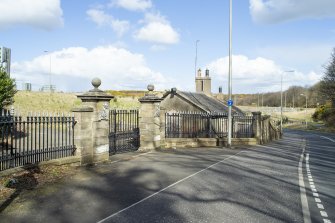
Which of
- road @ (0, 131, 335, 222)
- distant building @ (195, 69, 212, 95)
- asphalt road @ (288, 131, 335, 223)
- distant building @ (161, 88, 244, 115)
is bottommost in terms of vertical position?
asphalt road @ (288, 131, 335, 223)

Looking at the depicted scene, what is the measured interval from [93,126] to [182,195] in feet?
15.6

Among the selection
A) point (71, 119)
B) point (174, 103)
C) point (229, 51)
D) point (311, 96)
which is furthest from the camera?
point (311, 96)

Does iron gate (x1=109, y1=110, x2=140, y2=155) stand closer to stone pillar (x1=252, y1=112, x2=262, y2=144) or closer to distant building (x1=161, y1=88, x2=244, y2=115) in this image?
stone pillar (x1=252, y1=112, x2=262, y2=144)

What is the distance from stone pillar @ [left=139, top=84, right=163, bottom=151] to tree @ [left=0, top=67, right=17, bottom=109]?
37.3ft

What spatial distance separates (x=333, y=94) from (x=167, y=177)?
5574 centimetres

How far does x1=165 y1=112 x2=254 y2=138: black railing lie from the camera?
18.9m

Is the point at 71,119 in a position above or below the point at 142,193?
above

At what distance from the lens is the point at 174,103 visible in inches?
1153

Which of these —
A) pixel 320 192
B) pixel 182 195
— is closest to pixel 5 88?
pixel 182 195

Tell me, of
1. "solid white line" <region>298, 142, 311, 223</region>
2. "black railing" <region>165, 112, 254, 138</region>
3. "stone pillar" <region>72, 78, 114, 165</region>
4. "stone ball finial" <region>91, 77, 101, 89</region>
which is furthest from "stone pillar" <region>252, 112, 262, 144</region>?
"stone ball finial" <region>91, 77, 101, 89</region>

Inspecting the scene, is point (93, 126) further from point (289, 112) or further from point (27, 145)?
point (289, 112)

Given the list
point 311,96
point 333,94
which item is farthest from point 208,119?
point 311,96

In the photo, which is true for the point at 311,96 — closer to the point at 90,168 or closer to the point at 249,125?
the point at 249,125

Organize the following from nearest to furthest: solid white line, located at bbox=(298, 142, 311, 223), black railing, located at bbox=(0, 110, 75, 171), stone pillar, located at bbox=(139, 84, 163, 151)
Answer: solid white line, located at bbox=(298, 142, 311, 223)
black railing, located at bbox=(0, 110, 75, 171)
stone pillar, located at bbox=(139, 84, 163, 151)
